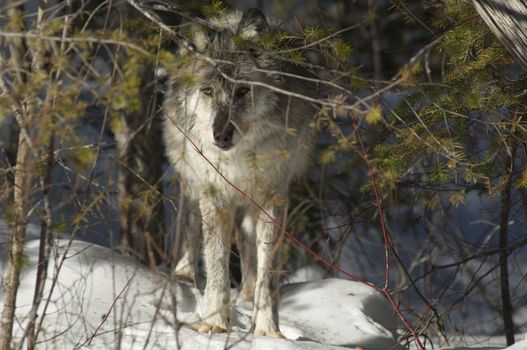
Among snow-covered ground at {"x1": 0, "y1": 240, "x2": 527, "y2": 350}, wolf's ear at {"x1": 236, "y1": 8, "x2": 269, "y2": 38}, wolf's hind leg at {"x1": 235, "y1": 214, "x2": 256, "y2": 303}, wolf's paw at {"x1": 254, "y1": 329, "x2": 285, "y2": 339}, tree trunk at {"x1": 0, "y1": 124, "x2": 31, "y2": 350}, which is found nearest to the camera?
tree trunk at {"x1": 0, "y1": 124, "x2": 31, "y2": 350}

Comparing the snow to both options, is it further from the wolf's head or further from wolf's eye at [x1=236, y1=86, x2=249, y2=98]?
wolf's eye at [x1=236, y1=86, x2=249, y2=98]

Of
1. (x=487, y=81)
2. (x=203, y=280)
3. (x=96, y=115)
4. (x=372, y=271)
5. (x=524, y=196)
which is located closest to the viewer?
(x=487, y=81)

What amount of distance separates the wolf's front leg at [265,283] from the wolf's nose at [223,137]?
0.61 metres

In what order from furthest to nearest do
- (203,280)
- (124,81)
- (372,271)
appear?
(372,271)
(203,280)
(124,81)

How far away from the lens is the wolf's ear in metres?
5.47

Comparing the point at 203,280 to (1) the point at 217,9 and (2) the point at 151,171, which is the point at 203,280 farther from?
(1) the point at 217,9

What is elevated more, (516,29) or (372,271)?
(516,29)

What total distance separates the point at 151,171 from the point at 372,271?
145 inches

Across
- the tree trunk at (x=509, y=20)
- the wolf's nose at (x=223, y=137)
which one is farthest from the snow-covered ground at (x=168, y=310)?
the tree trunk at (x=509, y=20)

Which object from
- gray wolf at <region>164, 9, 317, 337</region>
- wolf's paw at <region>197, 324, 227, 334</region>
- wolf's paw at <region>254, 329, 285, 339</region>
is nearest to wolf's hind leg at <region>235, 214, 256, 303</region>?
gray wolf at <region>164, 9, 317, 337</region>

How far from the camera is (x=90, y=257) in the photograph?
5699 millimetres

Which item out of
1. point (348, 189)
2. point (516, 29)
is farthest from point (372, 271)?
point (516, 29)

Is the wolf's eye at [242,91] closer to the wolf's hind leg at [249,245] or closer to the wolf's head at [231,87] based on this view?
the wolf's head at [231,87]

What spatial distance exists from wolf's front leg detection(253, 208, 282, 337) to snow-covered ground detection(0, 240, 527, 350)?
0.19 m
